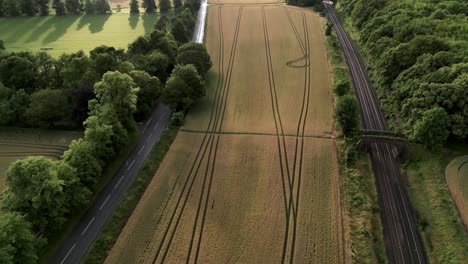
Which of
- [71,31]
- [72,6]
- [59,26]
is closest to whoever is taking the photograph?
[71,31]

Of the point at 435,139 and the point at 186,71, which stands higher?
the point at 186,71

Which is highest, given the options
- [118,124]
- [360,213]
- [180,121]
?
[118,124]

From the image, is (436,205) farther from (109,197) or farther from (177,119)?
(109,197)

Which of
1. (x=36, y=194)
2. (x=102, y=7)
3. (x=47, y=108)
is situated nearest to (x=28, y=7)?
(x=102, y=7)

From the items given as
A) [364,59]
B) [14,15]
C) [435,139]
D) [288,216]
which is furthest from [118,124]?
[14,15]

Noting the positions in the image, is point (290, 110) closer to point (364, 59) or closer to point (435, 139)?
point (435, 139)

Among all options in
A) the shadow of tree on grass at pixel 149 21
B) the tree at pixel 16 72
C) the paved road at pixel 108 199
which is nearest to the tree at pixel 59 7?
the shadow of tree on grass at pixel 149 21

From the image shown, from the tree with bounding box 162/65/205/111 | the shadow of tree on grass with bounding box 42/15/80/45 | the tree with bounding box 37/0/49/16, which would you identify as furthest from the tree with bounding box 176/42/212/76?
the tree with bounding box 37/0/49/16
